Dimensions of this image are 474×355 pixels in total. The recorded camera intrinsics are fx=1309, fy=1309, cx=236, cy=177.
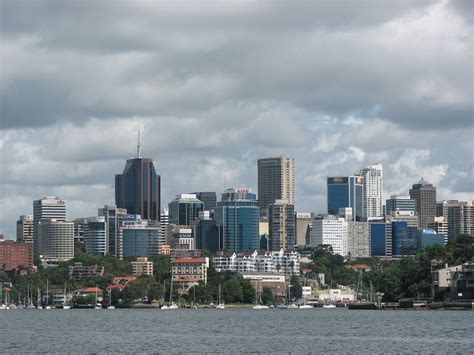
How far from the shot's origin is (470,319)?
158m

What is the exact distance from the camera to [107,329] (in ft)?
468

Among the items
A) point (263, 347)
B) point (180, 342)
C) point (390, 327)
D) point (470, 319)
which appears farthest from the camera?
point (470, 319)

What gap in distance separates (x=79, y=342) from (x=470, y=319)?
60.4 metres

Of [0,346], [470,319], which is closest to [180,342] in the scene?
[0,346]

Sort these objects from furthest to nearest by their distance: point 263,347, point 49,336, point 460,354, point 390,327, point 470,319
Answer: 1. point 470,319
2. point 390,327
3. point 49,336
4. point 263,347
5. point 460,354

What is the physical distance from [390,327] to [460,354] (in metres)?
42.8

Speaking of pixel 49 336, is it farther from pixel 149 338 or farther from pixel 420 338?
pixel 420 338

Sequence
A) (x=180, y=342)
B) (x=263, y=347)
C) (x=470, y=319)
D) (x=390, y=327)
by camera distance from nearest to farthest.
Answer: (x=263, y=347), (x=180, y=342), (x=390, y=327), (x=470, y=319)

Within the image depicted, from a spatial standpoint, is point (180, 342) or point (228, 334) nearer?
point (180, 342)

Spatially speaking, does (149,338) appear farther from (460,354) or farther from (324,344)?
(460,354)

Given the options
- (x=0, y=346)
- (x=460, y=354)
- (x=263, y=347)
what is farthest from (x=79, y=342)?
(x=460, y=354)

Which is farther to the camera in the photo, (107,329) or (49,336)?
(107,329)

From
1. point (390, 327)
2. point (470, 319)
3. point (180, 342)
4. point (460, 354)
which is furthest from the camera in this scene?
point (470, 319)

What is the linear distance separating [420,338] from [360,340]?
603cm
